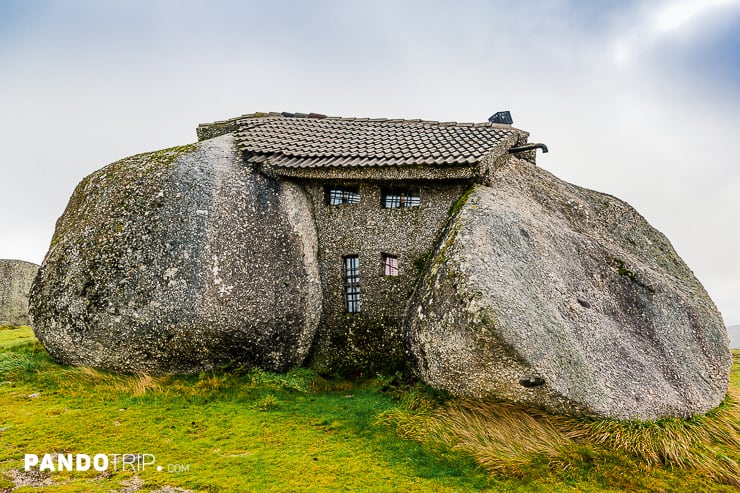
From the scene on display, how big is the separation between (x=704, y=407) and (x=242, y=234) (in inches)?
389

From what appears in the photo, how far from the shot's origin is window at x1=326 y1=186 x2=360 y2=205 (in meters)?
13.1

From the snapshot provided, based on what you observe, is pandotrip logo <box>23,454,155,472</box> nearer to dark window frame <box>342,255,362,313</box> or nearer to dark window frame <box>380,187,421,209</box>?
dark window frame <box>342,255,362,313</box>

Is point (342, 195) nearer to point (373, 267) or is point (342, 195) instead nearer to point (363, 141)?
point (363, 141)

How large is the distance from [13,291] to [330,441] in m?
24.5

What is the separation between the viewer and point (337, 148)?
43.6 ft

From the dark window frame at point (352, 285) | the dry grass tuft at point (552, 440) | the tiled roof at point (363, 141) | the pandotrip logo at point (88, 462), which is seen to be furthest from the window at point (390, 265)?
the pandotrip logo at point (88, 462)

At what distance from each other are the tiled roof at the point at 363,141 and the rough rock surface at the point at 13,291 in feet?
59.0

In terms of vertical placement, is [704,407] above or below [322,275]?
below

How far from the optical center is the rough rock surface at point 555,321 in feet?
28.7

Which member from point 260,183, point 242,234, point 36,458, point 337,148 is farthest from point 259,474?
point 337,148

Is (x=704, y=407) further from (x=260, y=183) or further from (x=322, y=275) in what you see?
(x=260, y=183)

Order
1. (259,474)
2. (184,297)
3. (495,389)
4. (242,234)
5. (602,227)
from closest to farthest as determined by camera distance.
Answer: (259,474) < (495,389) < (184,297) < (242,234) < (602,227)

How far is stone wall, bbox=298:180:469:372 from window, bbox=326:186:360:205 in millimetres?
151

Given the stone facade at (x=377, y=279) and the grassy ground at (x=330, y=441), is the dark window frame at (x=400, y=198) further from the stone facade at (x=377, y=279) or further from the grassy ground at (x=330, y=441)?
the grassy ground at (x=330, y=441)
